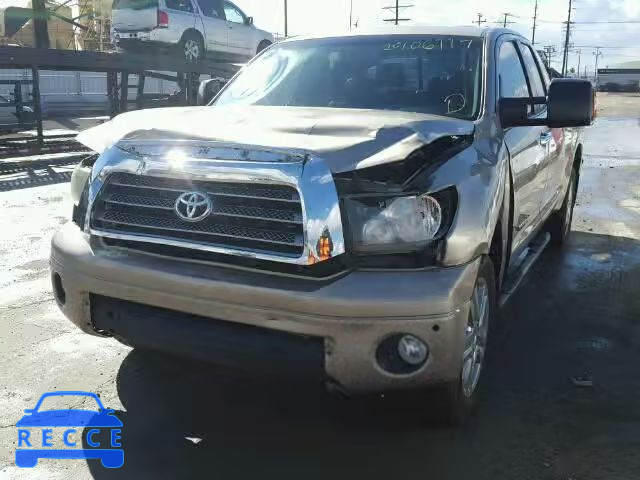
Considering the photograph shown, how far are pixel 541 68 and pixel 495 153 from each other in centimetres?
271

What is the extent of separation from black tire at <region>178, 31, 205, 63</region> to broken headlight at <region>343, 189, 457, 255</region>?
1345 centimetres

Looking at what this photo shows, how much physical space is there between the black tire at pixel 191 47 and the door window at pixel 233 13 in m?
1.14

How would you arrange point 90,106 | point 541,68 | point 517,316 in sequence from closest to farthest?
point 517,316 < point 541,68 < point 90,106

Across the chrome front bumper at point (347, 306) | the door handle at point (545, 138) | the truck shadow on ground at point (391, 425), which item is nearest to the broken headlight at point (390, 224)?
the chrome front bumper at point (347, 306)

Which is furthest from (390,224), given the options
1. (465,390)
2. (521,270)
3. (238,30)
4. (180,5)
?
(238,30)

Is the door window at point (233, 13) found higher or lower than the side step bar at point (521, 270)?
higher

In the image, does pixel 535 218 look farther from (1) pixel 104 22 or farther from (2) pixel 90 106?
(1) pixel 104 22

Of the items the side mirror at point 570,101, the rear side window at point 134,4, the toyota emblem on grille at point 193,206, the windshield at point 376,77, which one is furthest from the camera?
the rear side window at point 134,4

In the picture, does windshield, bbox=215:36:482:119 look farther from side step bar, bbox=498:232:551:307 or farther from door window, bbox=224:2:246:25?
door window, bbox=224:2:246:25

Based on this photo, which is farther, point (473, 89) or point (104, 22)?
point (104, 22)

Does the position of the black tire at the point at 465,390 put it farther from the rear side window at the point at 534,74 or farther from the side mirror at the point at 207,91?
the side mirror at the point at 207,91

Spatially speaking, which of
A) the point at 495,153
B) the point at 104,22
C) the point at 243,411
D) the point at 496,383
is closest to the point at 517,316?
the point at 496,383

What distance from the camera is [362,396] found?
9.20 feet

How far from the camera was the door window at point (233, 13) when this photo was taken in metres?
16.7
